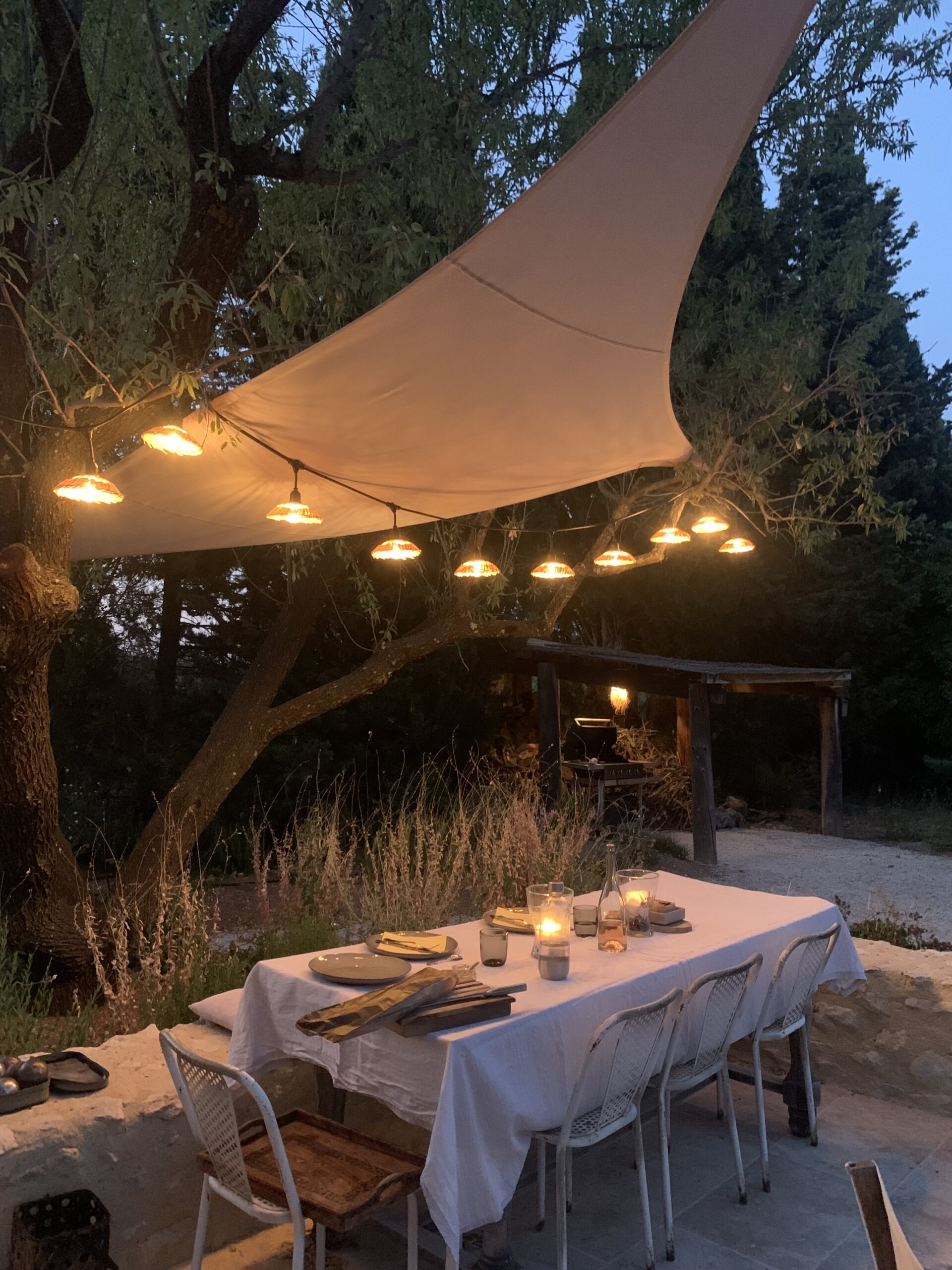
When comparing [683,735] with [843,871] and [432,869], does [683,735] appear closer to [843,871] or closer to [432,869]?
[843,871]

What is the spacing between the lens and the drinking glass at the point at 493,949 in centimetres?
277

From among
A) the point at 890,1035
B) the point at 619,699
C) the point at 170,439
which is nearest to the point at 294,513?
the point at 170,439

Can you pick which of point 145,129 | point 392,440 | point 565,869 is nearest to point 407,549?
point 392,440

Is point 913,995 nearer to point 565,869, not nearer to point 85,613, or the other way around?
point 565,869

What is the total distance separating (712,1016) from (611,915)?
402 mm

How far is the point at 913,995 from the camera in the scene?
3.76 m

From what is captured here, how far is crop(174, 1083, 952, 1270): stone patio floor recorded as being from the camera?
2705mm

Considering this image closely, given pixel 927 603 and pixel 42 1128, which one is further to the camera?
pixel 927 603

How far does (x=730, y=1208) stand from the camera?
297 centimetres

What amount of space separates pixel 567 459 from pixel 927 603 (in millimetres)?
12148

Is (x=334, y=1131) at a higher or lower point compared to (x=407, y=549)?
lower

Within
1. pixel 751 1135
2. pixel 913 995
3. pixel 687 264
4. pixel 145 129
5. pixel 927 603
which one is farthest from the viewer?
pixel 927 603

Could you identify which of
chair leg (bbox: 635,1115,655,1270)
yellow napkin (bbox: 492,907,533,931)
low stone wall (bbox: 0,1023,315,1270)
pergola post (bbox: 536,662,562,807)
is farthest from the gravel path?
low stone wall (bbox: 0,1023,315,1270)

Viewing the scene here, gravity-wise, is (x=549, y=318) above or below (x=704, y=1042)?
above
